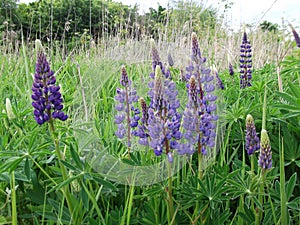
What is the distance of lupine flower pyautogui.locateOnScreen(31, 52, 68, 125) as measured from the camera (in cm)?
103

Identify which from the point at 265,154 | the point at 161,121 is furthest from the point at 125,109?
the point at 265,154

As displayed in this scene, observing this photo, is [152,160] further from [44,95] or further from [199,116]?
[44,95]

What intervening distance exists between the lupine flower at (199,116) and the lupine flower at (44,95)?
368 millimetres

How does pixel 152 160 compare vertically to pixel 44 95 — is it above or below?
below

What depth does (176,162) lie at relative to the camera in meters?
1.07

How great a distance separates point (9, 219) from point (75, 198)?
26 centimetres

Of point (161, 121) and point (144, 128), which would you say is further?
point (144, 128)

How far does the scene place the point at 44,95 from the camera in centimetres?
105

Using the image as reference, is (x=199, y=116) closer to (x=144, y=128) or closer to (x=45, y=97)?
(x=144, y=128)

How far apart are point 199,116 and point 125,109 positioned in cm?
26

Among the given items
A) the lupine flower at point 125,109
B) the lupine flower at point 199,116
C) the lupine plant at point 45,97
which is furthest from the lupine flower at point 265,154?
the lupine plant at point 45,97

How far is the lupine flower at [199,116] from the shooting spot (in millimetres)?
986

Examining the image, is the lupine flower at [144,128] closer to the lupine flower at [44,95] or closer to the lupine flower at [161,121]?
the lupine flower at [161,121]

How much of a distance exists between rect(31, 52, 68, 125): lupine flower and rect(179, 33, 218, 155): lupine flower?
368 millimetres
